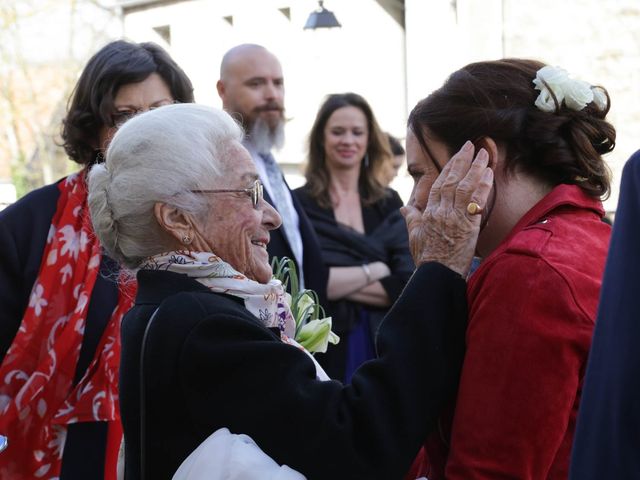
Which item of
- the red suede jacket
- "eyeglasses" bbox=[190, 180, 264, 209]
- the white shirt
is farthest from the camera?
the white shirt

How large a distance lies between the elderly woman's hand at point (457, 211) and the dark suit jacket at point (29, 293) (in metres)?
1.49

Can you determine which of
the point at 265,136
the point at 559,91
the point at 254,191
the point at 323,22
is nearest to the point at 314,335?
the point at 254,191

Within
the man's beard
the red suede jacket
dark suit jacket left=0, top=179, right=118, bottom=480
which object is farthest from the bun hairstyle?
the man's beard

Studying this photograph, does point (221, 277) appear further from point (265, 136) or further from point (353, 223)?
point (353, 223)

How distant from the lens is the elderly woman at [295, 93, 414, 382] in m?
5.18

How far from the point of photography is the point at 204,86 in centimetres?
1630

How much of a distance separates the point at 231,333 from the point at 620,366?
3.36 feet

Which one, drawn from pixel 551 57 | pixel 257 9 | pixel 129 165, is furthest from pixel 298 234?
pixel 257 9

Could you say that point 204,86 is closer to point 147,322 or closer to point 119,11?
point 119,11

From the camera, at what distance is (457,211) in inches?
88.1

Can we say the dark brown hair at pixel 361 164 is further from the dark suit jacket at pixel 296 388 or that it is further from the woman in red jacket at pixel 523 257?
the dark suit jacket at pixel 296 388

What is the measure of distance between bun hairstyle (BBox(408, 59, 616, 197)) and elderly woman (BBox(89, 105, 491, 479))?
9cm

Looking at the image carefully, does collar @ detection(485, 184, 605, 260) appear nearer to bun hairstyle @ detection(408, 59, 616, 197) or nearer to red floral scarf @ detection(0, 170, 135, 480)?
bun hairstyle @ detection(408, 59, 616, 197)

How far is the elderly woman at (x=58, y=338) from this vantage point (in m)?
3.32
